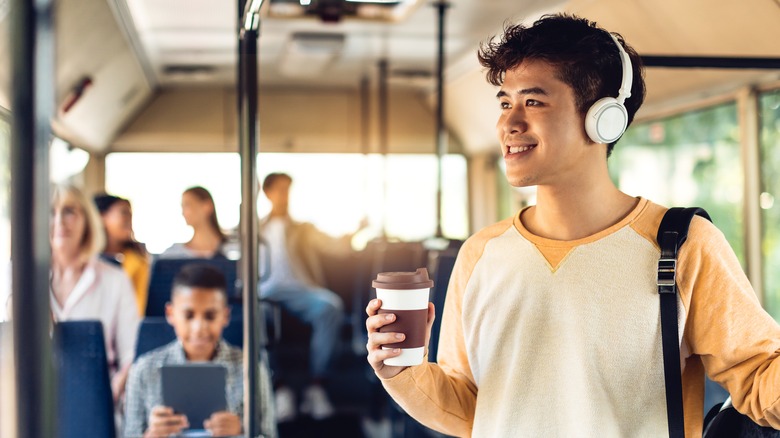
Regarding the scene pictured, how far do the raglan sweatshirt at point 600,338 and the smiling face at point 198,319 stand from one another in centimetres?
203

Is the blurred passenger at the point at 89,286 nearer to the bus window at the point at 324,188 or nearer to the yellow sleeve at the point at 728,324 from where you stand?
the yellow sleeve at the point at 728,324

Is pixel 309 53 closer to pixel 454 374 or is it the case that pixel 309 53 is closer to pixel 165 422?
pixel 165 422

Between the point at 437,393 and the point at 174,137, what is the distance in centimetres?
804

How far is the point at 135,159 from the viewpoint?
8.41 metres

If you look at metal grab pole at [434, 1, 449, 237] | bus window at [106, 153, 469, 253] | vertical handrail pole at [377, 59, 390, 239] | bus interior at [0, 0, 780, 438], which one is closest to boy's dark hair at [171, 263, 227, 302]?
bus interior at [0, 0, 780, 438]

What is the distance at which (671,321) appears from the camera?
110 centimetres

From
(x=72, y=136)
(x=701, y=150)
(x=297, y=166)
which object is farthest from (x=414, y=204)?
(x=701, y=150)

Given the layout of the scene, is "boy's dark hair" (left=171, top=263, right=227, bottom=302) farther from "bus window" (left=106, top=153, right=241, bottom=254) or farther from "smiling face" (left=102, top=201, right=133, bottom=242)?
"bus window" (left=106, top=153, right=241, bottom=254)

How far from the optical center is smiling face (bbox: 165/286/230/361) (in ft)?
10.2

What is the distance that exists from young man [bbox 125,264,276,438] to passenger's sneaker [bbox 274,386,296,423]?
212cm

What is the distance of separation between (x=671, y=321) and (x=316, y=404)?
4.98 m

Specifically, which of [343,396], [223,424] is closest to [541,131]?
[223,424]

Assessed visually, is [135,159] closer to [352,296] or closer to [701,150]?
[352,296]

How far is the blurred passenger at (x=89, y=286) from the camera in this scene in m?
3.62
